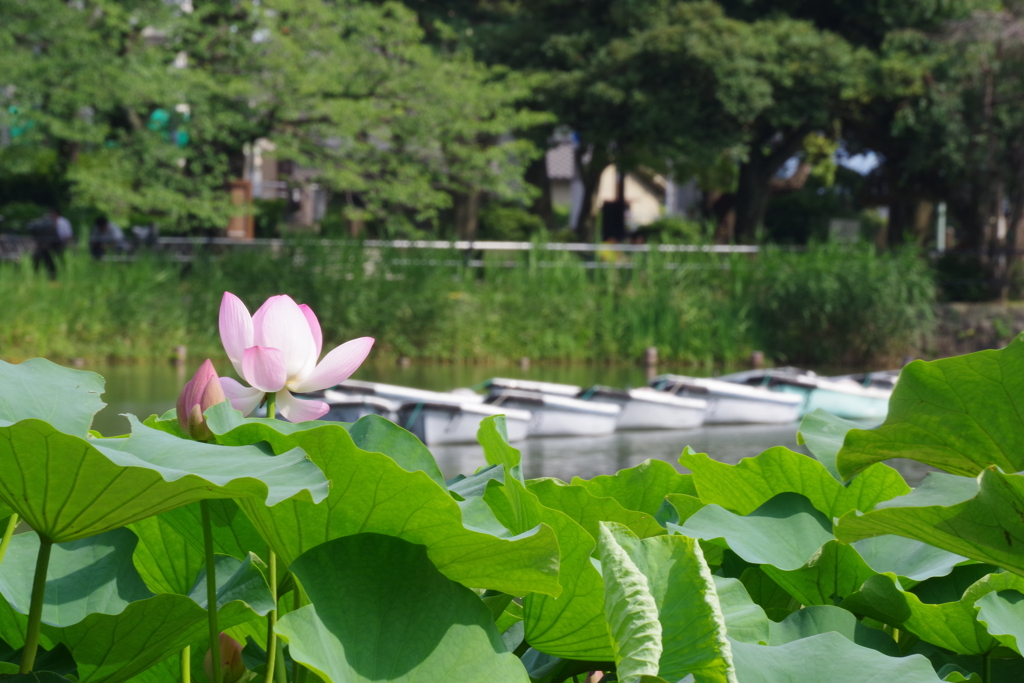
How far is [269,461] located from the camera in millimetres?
704

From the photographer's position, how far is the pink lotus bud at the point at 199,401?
0.81 metres

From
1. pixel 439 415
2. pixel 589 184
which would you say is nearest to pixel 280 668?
pixel 439 415

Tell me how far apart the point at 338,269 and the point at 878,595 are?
499 inches

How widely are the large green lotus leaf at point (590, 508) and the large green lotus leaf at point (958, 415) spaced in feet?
0.74

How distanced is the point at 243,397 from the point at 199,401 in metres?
0.17

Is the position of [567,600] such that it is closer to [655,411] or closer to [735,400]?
[655,411]

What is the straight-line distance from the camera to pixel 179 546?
2.97 ft

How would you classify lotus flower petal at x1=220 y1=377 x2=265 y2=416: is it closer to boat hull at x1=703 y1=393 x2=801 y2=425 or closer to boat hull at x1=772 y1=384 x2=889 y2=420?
boat hull at x1=703 y1=393 x2=801 y2=425

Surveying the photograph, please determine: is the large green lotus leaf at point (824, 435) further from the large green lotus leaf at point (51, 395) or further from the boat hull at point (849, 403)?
the boat hull at point (849, 403)

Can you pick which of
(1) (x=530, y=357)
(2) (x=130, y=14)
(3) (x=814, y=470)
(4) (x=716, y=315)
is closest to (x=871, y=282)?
(4) (x=716, y=315)

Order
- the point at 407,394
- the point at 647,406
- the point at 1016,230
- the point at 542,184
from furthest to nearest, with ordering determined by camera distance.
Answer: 1. the point at 542,184
2. the point at 1016,230
3. the point at 647,406
4. the point at 407,394

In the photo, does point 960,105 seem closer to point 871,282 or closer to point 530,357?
point 871,282

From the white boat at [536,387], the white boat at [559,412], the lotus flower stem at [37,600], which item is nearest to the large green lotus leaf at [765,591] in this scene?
the lotus flower stem at [37,600]

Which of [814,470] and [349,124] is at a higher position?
[349,124]
